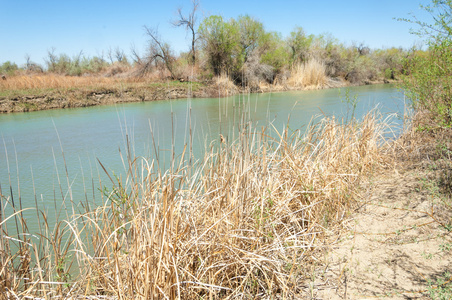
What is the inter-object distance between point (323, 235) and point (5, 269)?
2014mm

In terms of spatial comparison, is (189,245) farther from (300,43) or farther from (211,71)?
(300,43)

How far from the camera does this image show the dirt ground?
1.58 m

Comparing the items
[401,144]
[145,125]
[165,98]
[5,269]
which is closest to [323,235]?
[5,269]

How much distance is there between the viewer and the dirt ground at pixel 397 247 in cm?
158

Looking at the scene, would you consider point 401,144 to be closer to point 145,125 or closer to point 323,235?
point 323,235

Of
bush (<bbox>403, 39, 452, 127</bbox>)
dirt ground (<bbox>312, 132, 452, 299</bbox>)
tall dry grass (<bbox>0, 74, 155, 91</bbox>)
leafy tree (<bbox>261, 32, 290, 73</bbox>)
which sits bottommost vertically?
dirt ground (<bbox>312, 132, 452, 299</bbox>)

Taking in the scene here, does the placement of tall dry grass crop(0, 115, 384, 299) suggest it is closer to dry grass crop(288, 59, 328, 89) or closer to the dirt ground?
the dirt ground

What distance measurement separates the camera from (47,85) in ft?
48.0

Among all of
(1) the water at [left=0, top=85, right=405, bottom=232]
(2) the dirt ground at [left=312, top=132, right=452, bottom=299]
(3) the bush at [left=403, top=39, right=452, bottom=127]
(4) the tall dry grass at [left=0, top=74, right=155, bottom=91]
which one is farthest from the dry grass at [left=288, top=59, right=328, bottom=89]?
(2) the dirt ground at [left=312, top=132, right=452, bottom=299]

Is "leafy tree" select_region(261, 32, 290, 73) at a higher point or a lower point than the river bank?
higher

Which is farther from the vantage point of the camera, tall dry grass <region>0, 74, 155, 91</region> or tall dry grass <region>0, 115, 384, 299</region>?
tall dry grass <region>0, 74, 155, 91</region>

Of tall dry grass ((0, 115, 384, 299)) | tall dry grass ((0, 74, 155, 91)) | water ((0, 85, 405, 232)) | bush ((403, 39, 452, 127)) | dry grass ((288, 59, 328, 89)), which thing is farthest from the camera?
dry grass ((288, 59, 328, 89))

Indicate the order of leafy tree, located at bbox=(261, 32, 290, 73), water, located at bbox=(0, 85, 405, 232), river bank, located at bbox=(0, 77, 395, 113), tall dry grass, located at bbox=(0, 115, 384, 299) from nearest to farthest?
tall dry grass, located at bbox=(0, 115, 384, 299), water, located at bbox=(0, 85, 405, 232), river bank, located at bbox=(0, 77, 395, 113), leafy tree, located at bbox=(261, 32, 290, 73)

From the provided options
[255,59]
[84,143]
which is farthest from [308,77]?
[84,143]
